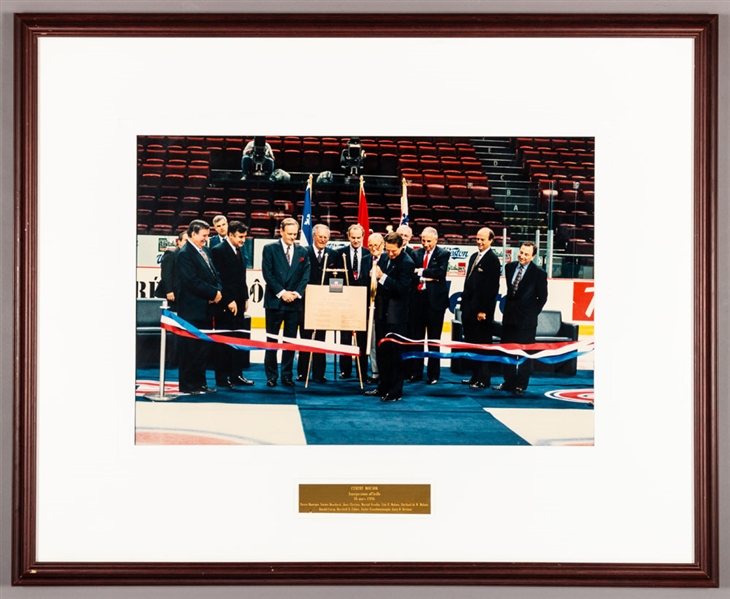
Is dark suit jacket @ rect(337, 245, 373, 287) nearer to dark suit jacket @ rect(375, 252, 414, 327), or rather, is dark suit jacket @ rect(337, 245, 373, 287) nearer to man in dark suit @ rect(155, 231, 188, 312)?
dark suit jacket @ rect(375, 252, 414, 327)

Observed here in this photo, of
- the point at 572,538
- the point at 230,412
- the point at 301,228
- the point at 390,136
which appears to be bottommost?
the point at 572,538

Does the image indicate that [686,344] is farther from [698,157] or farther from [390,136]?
[390,136]

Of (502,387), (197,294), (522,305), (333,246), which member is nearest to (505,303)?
(522,305)

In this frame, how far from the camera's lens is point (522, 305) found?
2064 millimetres

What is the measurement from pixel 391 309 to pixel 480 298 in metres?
0.31

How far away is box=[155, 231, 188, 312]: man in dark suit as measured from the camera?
2.05m

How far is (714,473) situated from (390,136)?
1.54 m

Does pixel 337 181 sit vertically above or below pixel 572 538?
above

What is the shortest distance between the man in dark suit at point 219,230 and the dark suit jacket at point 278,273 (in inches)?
5.6

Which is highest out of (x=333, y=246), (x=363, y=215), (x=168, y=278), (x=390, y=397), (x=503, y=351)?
(x=363, y=215)

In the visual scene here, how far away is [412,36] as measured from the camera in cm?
202

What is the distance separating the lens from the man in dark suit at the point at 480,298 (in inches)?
81.6

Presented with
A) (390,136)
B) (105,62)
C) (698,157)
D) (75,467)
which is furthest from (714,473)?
(105,62)

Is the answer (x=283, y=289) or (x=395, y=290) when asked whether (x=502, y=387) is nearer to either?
(x=395, y=290)
